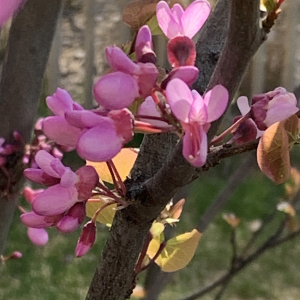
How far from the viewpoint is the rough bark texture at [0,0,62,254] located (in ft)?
1.54

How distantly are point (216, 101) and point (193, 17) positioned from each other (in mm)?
58

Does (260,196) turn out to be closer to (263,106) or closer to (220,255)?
(220,255)

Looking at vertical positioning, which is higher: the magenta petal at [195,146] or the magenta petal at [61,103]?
the magenta petal at [195,146]

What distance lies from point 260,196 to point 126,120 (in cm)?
153

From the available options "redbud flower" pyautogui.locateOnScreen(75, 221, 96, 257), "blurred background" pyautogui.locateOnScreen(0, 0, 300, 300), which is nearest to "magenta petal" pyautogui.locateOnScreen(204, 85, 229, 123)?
"redbud flower" pyautogui.locateOnScreen(75, 221, 96, 257)

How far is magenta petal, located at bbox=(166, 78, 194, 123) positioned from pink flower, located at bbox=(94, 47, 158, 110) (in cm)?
2

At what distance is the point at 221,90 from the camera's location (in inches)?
8.2

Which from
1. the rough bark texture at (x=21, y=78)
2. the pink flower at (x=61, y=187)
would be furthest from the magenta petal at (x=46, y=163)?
the rough bark texture at (x=21, y=78)

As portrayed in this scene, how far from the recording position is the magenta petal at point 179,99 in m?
0.21

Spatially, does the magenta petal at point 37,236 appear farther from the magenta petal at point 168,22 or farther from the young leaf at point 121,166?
the magenta petal at point 168,22

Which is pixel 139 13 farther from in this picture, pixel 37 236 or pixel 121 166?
pixel 37 236

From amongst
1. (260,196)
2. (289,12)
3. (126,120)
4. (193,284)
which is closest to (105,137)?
(126,120)

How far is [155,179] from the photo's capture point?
0.85 feet

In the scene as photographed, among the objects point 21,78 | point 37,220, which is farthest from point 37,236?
point 37,220
